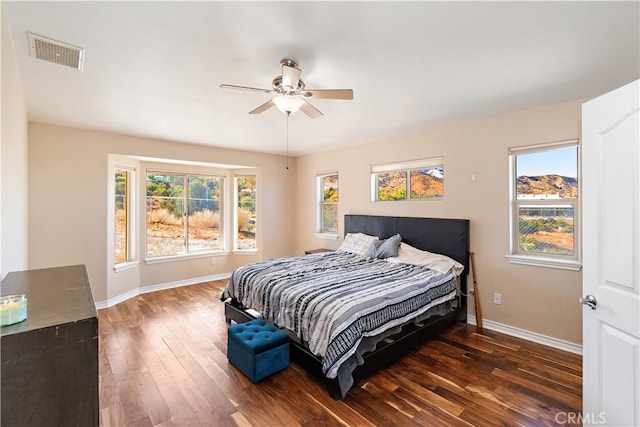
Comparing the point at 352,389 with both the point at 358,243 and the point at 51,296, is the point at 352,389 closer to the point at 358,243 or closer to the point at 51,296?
the point at 51,296

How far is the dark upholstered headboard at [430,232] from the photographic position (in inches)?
144

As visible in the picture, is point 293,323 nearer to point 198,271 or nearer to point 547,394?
point 547,394

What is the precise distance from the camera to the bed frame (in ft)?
7.97

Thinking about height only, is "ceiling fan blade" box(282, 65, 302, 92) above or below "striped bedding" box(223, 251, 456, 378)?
above

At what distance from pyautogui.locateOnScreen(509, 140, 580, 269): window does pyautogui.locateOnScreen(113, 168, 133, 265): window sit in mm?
5548

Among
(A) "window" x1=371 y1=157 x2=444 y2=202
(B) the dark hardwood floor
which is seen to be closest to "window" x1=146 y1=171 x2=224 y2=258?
(B) the dark hardwood floor

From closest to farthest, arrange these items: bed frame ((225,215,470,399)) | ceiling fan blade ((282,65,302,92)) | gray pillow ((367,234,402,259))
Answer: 1. ceiling fan blade ((282,65,302,92))
2. bed frame ((225,215,470,399))
3. gray pillow ((367,234,402,259))

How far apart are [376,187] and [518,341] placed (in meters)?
2.78

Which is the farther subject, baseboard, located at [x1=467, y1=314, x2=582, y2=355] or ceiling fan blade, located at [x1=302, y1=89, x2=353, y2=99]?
baseboard, located at [x1=467, y1=314, x2=582, y2=355]

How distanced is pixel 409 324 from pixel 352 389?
2.97 feet

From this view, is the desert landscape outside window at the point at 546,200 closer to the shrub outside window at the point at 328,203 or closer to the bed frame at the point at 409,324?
the bed frame at the point at 409,324

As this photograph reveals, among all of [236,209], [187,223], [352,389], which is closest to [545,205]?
[352,389]

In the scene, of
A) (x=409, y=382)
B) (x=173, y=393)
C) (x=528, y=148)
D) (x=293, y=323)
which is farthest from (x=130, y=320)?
(x=528, y=148)

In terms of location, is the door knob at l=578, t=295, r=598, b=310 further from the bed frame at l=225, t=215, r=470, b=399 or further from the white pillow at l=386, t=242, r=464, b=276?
the white pillow at l=386, t=242, r=464, b=276
